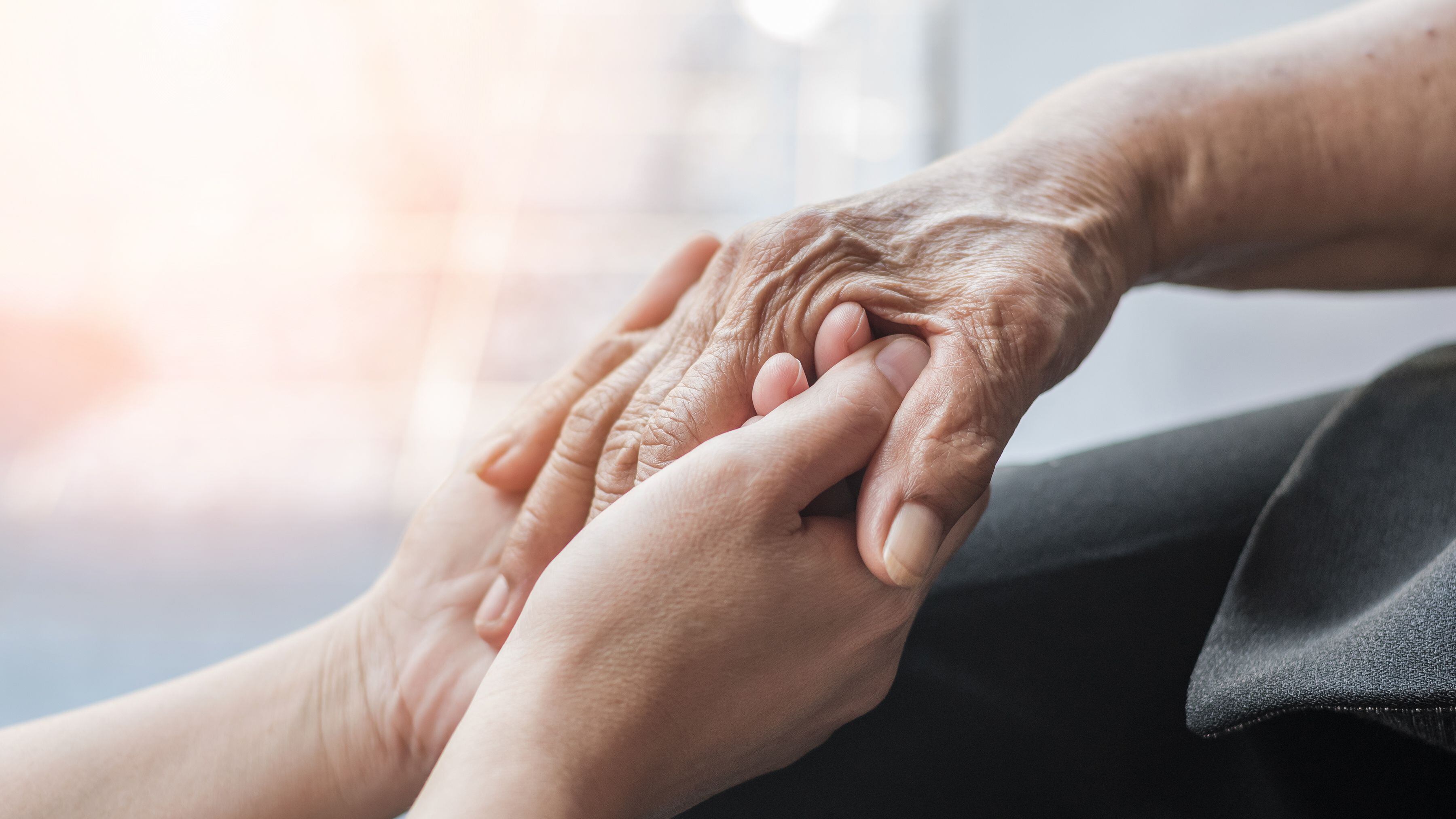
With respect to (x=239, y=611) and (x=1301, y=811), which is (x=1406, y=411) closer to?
(x=1301, y=811)

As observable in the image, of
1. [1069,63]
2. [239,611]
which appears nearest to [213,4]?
[239,611]

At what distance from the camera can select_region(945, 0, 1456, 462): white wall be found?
1.51 metres

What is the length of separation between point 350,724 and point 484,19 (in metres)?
2.76

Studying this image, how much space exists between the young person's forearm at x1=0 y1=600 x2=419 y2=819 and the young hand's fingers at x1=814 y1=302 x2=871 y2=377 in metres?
0.51

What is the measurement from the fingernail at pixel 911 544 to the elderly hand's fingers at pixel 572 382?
1.21 feet

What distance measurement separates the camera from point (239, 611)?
5.66ft

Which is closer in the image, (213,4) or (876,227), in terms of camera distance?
(876,227)

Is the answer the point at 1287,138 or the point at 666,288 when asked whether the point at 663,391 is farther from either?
the point at 1287,138

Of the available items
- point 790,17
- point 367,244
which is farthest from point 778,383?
point 790,17

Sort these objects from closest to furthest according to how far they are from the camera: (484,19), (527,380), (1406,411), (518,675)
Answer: (518,675) → (1406,411) → (527,380) → (484,19)

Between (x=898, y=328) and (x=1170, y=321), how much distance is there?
118cm

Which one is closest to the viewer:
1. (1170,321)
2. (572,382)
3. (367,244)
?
(572,382)

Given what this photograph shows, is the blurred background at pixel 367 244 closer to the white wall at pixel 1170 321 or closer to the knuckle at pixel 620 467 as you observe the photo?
the white wall at pixel 1170 321

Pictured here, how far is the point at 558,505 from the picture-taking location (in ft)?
2.58
